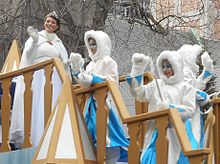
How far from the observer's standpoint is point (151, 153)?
250 inches

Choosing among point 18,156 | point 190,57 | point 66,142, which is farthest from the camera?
point 190,57

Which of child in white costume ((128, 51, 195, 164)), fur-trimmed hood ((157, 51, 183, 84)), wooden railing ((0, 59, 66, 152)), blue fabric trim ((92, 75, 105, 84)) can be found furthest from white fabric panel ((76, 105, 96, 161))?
fur-trimmed hood ((157, 51, 183, 84))

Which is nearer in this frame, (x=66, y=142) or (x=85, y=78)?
(x=66, y=142)

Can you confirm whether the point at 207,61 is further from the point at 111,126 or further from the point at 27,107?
the point at 27,107

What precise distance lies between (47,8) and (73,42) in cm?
82

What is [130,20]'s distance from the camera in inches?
535

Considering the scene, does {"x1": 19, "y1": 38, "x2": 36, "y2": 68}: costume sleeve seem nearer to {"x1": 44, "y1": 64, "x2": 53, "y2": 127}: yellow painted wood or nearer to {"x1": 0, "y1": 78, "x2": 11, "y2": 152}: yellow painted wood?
{"x1": 0, "y1": 78, "x2": 11, "y2": 152}: yellow painted wood

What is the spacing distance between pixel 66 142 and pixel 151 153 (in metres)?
0.80

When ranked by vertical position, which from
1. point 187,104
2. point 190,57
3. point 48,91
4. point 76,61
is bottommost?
point 187,104

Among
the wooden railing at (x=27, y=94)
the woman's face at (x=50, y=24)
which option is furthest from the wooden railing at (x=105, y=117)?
the woman's face at (x=50, y=24)

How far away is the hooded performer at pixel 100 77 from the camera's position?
6.81 metres

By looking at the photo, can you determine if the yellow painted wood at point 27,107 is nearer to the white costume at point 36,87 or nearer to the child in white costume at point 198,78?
the white costume at point 36,87

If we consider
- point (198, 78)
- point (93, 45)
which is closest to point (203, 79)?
point (198, 78)

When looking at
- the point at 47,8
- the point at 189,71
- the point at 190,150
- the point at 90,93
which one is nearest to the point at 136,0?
the point at 47,8
